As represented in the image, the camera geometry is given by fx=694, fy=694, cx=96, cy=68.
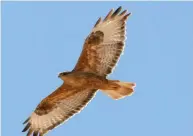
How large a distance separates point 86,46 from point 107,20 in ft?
2.32

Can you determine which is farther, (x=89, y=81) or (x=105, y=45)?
(x=105, y=45)

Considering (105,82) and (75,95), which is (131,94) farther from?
(75,95)

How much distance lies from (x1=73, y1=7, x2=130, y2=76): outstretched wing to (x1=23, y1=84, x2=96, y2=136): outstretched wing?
2.52ft

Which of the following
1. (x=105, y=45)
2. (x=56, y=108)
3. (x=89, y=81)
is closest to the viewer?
(x=89, y=81)

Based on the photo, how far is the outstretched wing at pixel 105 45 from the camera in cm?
1451

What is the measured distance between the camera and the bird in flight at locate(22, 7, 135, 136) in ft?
46.8

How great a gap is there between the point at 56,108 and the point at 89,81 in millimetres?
1675

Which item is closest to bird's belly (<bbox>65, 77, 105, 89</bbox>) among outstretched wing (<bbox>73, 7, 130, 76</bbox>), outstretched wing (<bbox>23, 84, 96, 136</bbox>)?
outstretched wing (<bbox>73, 7, 130, 76</bbox>)

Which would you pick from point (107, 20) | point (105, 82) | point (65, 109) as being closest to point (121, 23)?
point (107, 20)

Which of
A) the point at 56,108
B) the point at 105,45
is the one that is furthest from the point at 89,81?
the point at 56,108

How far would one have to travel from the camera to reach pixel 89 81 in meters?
14.3

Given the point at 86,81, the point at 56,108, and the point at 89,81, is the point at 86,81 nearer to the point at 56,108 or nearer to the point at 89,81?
the point at 89,81

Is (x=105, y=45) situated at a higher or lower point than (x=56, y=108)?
higher

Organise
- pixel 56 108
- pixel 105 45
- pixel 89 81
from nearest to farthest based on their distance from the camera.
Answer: pixel 89 81 → pixel 105 45 → pixel 56 108
